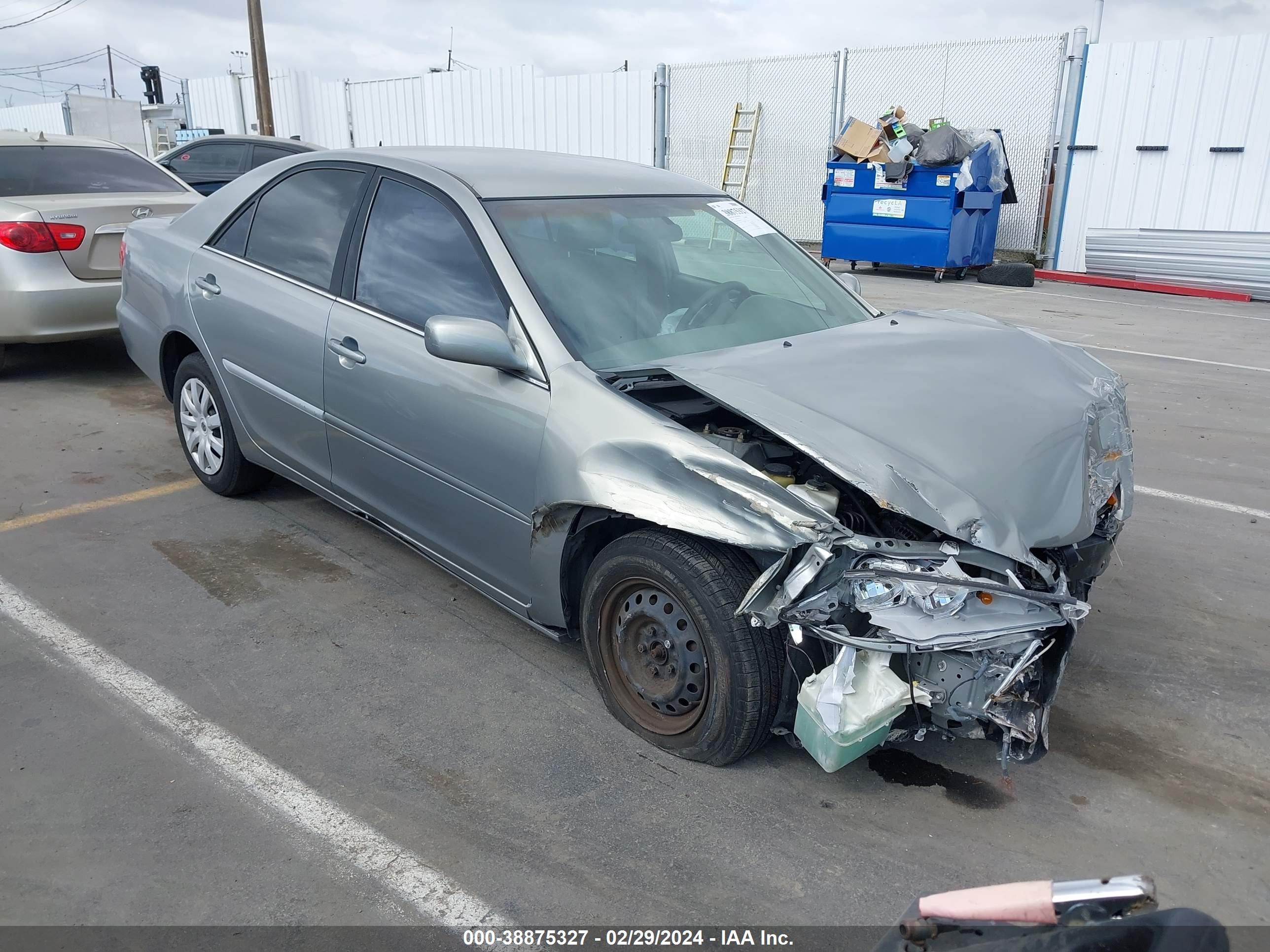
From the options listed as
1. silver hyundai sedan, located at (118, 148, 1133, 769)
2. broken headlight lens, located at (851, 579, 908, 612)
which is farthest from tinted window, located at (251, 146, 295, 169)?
broken headlight lens, located at (851, 579, 908, 612)

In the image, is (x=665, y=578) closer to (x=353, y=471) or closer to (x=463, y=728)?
(x=463, y=728)

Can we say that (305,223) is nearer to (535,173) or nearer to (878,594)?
(535,173)

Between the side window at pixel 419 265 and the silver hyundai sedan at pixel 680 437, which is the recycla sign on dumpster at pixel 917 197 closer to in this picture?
the silver hyundai sedan at pixel 680 437

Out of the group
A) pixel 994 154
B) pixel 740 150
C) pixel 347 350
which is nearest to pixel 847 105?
pixel 740 150

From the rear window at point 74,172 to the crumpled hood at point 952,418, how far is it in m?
5.77

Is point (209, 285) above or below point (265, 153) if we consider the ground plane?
below

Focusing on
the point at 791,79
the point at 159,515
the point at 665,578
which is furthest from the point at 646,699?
the point at 791,79

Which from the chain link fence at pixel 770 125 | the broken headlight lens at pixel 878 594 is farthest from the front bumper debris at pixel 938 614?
the chain link fence at pixel 770 125

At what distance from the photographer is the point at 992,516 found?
8.38 ft

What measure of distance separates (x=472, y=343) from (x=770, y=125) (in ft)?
55.7

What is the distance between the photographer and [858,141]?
47.2ft

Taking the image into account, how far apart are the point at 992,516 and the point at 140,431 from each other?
521 cm

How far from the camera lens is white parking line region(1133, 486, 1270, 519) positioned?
4.96 m

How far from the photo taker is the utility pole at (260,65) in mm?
20266
